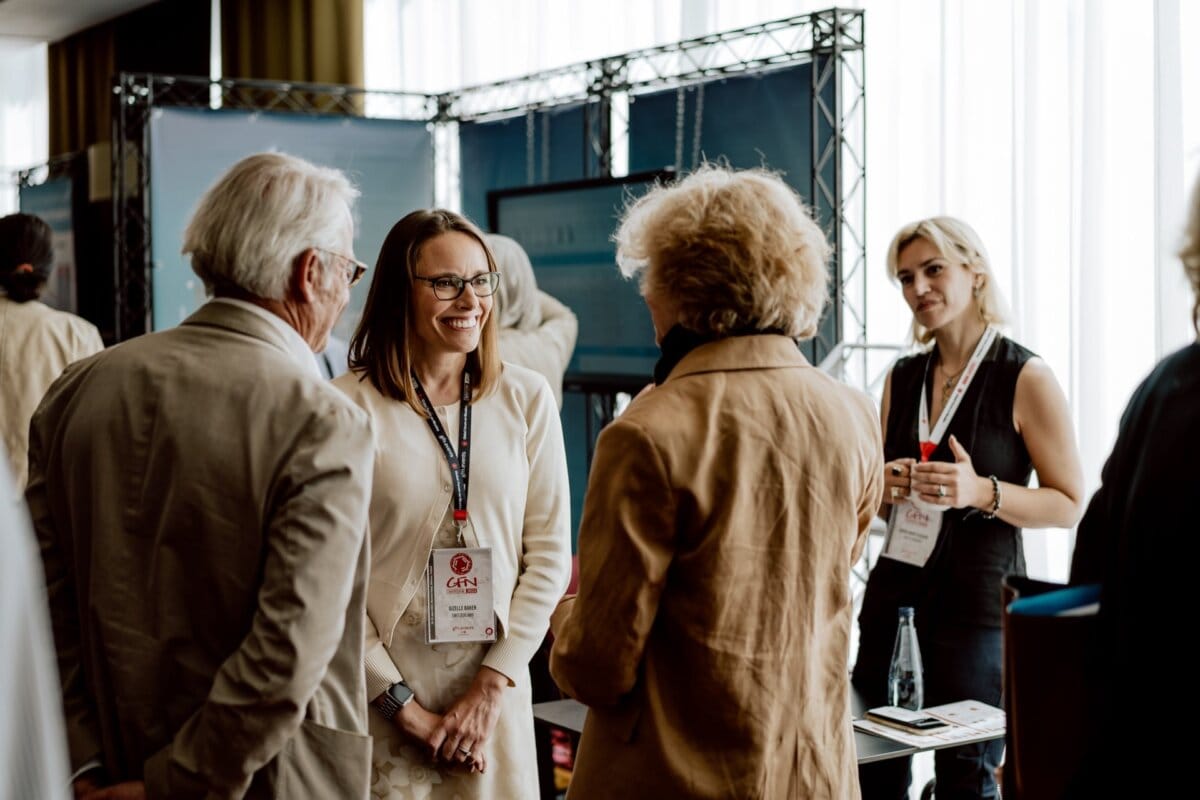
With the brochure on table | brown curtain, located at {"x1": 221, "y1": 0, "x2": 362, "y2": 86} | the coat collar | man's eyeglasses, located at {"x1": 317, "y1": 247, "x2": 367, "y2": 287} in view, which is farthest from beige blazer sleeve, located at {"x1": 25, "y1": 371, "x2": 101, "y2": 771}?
brown curtain, located at {"x1": 221, "y1": 0, "x2": 362, "y2": 86}

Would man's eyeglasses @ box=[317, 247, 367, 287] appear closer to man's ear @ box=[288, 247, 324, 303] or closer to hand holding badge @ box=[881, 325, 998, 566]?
man's ear @ box=[288, 247, 324, 303]

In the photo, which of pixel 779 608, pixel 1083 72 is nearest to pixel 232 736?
pixel 779 608

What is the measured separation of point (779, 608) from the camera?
5.48 ft

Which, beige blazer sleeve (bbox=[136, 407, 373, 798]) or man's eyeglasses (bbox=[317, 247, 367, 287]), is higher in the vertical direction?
man's eyeglasses (bbox=[317, 247, 367, 287])

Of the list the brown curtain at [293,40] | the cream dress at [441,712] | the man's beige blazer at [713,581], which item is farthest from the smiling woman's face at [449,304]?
the brown curtain at [293,40]

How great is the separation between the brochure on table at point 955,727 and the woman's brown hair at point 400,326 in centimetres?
100

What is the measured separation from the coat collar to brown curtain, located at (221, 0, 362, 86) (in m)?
5.81

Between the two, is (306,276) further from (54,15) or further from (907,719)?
(54,15)

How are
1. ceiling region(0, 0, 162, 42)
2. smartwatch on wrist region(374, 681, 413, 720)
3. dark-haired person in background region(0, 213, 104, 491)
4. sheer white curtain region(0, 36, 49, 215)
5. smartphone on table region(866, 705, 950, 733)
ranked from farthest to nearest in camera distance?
sheer white curtain region(0, 36, 49, 215), ceiling region(0, 0, 162, 42), dark-haired person in background region(0, 213, 104, 491), smartphone on table region(866, 705, 950, 733), smartwatch on wrist region(374, 681, 413, 720)

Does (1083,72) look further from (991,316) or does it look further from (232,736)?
(232,736)

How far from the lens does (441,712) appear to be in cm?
219

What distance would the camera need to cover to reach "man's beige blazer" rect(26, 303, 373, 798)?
1582 millimetres

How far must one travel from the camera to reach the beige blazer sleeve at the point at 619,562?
1585 millimetres

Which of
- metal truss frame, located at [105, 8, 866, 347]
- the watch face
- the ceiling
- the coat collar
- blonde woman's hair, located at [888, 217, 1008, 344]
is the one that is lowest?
the watch face
